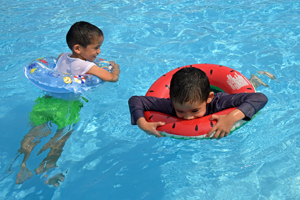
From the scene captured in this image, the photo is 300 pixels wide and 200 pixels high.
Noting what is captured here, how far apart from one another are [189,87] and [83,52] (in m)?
2.24

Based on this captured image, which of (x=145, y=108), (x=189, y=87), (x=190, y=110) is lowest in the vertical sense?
(x=145, y=108)

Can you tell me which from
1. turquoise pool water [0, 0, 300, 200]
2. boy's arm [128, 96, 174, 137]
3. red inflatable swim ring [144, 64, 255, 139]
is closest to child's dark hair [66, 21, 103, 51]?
turquoise pool water [0, 0, 300, 200]

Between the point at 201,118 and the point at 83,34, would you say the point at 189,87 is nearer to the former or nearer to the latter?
Answer: the point at 201,118

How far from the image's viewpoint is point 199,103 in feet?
9.83

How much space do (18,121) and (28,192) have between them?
4.80 ft

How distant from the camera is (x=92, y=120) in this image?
4547mm

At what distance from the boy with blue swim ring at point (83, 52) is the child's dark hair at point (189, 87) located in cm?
179

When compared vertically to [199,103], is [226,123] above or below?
below

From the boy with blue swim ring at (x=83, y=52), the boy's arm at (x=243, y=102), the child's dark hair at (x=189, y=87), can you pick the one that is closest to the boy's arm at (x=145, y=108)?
the child's dark hair at (x=189, y=87)

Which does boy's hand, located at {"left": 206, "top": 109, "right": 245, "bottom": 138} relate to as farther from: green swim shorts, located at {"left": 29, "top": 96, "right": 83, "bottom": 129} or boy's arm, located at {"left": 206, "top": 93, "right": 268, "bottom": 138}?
green swim shorts, located at {"left": 29, "top": 96, "right": 83, "bottom": 129}

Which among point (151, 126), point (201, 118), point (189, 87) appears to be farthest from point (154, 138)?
point (189, 87)

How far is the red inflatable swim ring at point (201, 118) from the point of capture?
2975mm

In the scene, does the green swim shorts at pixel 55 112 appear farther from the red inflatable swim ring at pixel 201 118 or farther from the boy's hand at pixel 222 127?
the boy's hand at pixel 222 127

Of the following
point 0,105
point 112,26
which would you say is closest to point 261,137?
point 0,105
